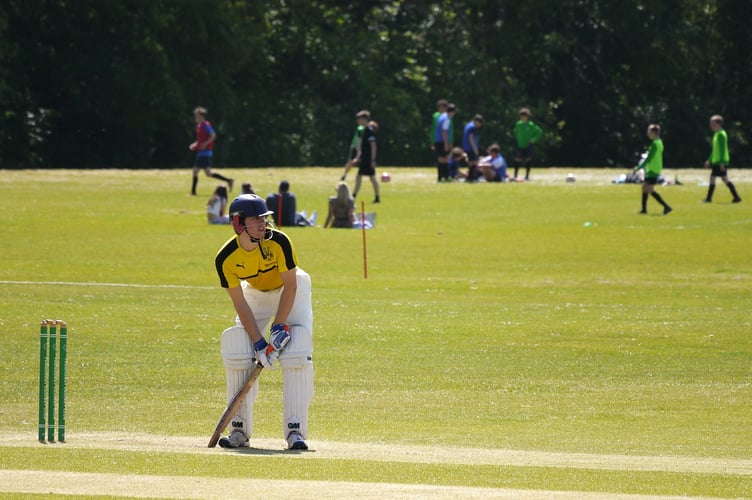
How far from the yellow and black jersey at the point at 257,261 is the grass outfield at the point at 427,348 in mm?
1326

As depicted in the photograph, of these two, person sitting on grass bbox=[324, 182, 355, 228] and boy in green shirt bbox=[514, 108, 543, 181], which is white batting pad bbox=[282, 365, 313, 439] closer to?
person sitting on grass bbox=[324, 182, 355, 228]

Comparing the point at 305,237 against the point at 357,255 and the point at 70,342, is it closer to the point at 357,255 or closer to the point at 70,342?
the point at 357,255

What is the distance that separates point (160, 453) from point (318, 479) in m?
1.54

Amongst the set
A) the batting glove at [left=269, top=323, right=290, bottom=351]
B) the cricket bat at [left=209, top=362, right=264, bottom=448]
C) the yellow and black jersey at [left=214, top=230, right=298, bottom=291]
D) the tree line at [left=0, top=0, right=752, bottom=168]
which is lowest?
the cricket bat at [left=209, top=362, right=264, bottom=448]

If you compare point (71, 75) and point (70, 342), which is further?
point (71, 75)

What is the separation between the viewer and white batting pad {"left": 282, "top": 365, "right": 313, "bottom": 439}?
11.0 metres

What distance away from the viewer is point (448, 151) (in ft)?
136

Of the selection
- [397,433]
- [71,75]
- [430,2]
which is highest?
[430,2]

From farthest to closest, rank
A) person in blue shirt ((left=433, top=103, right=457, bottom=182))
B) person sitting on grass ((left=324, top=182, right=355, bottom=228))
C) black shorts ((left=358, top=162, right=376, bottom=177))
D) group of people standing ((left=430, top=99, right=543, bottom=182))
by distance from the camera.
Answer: group of people standing ((left=430, top=99, right=543, bottom=182)) → person in blue shirt ((left=433, top=103, right=457, bottom=182)) → black shorts ((left=358, top=162, right=376, bottom=177)) → person sitting on grass ((left=324, top=182, right=355, bottom=228))

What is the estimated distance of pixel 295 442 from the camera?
10875 mm

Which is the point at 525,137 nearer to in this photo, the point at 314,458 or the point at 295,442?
the point at 295,442

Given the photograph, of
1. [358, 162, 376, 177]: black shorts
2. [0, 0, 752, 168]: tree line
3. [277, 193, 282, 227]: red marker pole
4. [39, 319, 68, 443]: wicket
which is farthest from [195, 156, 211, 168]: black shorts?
[39, 319, 68, 443]: wicket

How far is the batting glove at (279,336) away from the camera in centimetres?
1073

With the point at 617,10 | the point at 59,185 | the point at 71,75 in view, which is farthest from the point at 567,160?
the point at 59,185
